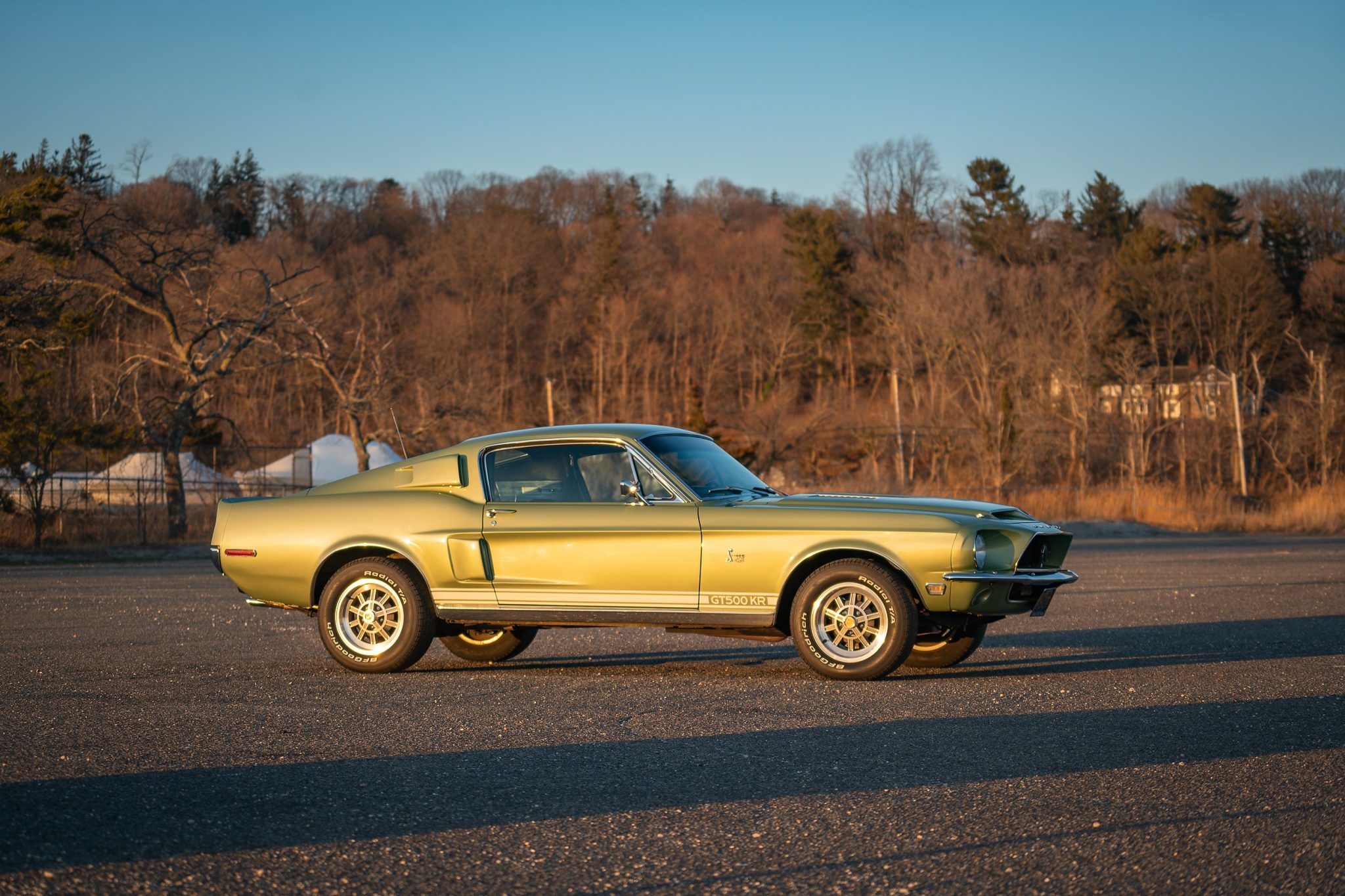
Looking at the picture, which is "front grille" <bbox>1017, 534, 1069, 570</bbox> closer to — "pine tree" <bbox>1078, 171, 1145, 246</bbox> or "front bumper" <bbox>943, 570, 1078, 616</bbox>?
"front bumper" <bbox>943, 570, 1078, 616</bbox>

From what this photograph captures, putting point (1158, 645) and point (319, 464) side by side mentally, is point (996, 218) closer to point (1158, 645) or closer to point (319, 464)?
point (319, 464)

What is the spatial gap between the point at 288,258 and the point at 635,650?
75307 mm

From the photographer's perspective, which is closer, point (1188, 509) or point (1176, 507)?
point (1188, 509)

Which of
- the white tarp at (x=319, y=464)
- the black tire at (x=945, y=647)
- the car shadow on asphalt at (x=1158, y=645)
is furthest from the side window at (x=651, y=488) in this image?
the white tarp at (x=319, y=464)

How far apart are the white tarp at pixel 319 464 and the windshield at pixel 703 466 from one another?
30.5 m

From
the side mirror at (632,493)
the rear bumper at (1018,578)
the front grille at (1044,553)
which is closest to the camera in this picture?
the rear bumper at (1018,578)

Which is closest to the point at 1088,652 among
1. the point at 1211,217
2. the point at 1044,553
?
the point at 1044,553

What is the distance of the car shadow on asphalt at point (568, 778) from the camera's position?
15.6 ft

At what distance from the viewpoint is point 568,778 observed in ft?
18.5

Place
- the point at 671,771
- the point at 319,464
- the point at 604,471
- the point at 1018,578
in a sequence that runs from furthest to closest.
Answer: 1. the point at 319,464
2. the point at 604,471
3. the point at 1018,578
4. the point at 671,771

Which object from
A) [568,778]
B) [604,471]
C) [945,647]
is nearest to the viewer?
[568,778]

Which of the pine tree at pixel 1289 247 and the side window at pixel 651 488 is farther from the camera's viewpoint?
the pine tree at pixel 1289 247

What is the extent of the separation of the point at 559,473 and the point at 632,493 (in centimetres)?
67

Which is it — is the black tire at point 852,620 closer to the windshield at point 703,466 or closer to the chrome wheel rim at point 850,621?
Answer: the chrome wheel rim at point 850,621
